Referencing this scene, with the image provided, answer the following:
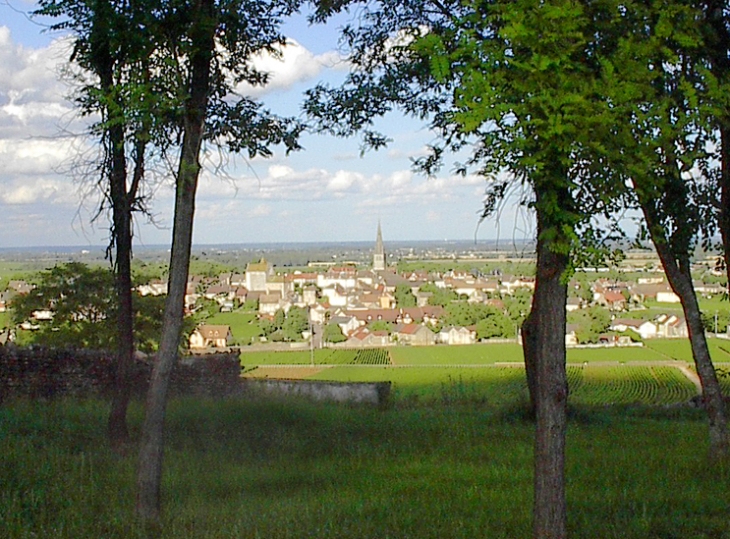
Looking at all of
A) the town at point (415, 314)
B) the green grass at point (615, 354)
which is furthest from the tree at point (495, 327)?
the green grass at point (615, 354)

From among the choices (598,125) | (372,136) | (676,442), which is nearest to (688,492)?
(676,442)

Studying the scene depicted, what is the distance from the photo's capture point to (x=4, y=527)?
5.73 metres

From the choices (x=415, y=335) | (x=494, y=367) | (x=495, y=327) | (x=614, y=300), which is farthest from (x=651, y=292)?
(x=494, y=367)

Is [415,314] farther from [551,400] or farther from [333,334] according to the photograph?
[551,400]

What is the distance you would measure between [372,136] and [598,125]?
6.18m

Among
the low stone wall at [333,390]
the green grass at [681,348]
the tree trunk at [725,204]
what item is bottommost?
the green grass at [681,348]

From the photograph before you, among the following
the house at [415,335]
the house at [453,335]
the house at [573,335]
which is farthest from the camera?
the house at [415,335]

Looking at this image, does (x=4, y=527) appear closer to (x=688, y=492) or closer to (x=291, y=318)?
(x=688, y=492)

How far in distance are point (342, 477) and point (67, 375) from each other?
776cm

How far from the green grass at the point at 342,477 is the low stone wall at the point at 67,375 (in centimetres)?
132

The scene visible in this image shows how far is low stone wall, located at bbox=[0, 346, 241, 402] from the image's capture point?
13039mm

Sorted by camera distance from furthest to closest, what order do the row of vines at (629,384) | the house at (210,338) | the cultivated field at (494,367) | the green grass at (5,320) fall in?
the house at (210,338), the cultivated field at (494,367), the row of vines at (629,384), the green grass at (5,320)

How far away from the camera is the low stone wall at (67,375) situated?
513 inches

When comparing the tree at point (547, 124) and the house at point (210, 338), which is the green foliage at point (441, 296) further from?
the tree at point (547, 124)
